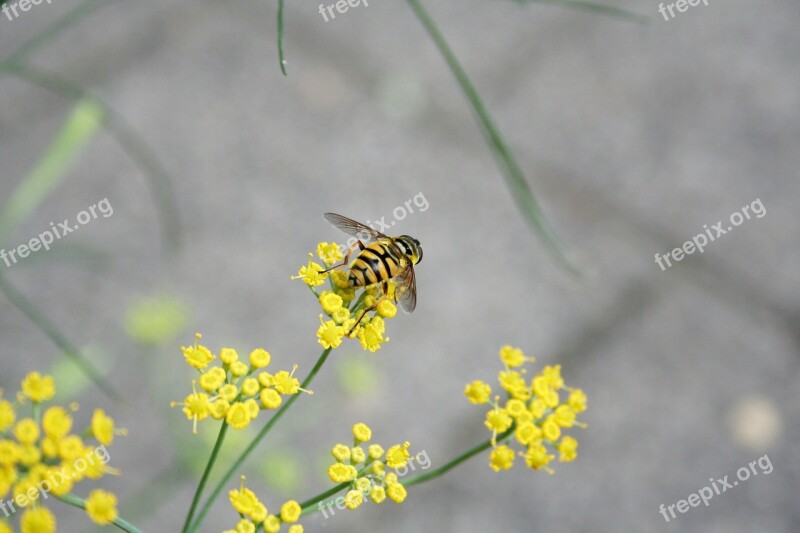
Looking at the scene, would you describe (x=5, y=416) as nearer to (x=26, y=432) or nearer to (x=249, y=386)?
(x=26, y=432)

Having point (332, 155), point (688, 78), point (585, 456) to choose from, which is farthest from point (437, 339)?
point (688, 78)

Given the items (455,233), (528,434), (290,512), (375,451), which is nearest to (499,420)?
(528,434)

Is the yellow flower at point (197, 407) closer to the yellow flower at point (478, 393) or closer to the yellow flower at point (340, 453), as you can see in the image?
the yellow flower at point (340, 453)

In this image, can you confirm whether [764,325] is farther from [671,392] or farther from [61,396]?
[61,396]

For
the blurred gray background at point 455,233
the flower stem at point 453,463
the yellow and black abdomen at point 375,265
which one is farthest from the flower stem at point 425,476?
the blurred gray background at point 455,233

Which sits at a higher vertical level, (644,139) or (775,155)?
(644,139)

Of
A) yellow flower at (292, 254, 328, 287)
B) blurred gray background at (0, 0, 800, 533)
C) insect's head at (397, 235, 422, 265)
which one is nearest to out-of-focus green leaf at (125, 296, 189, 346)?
blurred gray background at (0, 0, 800, 533)
